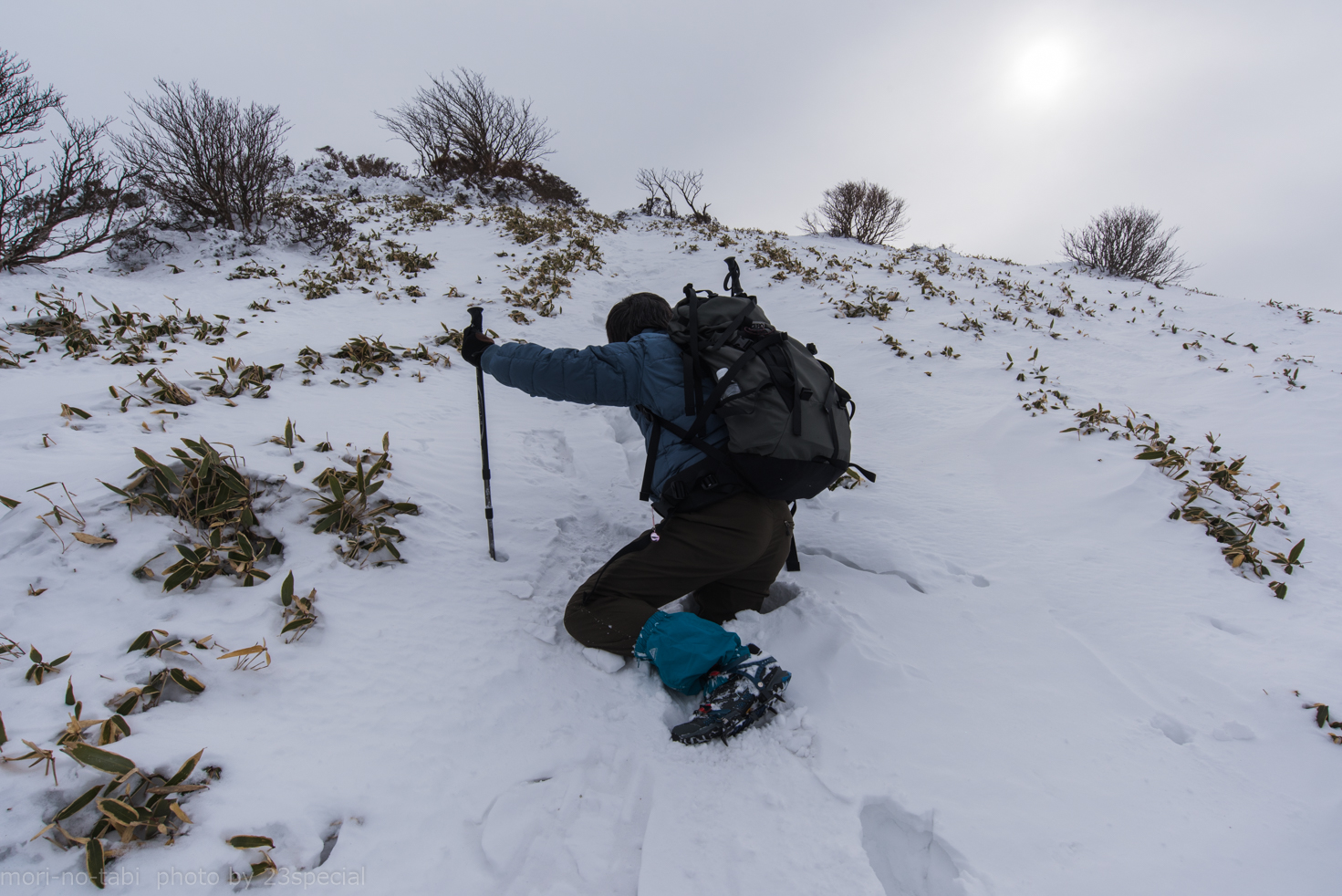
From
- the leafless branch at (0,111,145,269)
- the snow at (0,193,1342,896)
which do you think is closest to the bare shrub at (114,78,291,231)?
the leafless branch at (0,111,145,269)

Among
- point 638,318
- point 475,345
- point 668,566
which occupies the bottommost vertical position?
point 668,566

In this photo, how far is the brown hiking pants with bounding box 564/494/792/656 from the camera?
7.78ft

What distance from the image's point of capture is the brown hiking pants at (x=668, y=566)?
237 centimetres

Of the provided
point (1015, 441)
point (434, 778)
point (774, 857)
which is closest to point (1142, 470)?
point (1015, 441)

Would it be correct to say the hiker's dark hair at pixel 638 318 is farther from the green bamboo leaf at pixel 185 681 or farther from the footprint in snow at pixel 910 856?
the footprint in snow at pixel 910 856

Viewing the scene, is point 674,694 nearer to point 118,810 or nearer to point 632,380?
point 632,380

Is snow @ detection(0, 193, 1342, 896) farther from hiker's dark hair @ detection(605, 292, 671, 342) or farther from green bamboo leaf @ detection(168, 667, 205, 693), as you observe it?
hiker's dark hair @ detection(605, 292, 671, 342)

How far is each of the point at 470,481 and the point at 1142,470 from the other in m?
4.78

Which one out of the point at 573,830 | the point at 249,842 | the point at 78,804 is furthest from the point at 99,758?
the point at 573,830

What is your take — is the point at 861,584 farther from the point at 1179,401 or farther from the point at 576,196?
the point at 576,196

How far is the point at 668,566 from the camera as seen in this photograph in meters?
2.38

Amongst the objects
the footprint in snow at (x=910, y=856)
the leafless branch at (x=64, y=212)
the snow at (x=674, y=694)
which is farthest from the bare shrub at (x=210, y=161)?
the footprint in snow at (x=910, y=856)

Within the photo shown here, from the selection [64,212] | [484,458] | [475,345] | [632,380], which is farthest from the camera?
[64,212]

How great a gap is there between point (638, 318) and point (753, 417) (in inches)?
40.2
